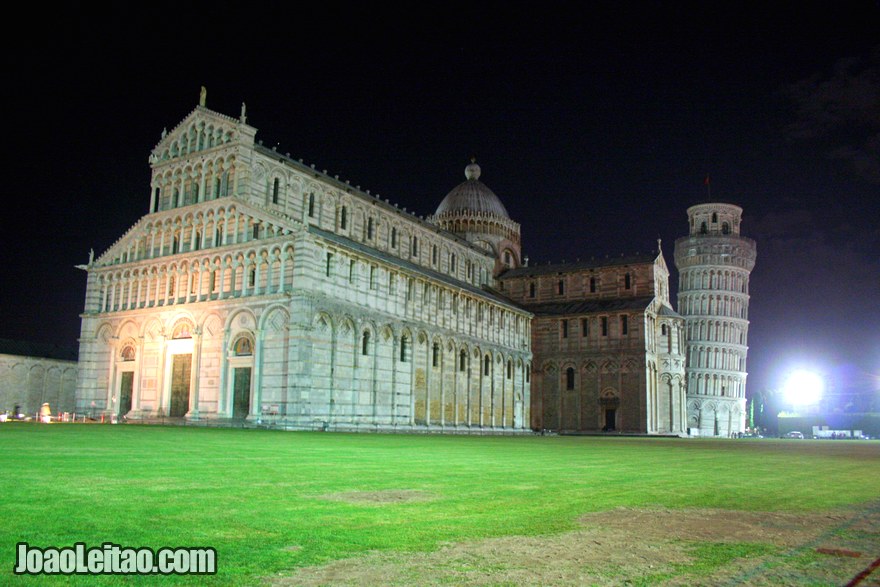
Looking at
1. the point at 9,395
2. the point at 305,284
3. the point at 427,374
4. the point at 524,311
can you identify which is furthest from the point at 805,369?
the point at 9,395

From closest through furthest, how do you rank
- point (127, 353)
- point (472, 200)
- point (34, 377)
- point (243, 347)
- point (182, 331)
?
point (243, 347), point (182, 331), point (127, 353), point (34, 377), point (472, 200)

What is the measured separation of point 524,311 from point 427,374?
21928mm

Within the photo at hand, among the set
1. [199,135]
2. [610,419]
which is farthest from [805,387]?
[199,135]

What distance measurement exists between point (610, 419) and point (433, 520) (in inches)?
2775

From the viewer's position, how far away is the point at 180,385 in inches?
2046

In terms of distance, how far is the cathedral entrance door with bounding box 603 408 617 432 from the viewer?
76312mm

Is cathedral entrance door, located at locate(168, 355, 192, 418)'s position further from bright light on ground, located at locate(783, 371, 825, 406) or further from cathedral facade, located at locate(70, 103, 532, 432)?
bright light on ground, located at locate(783, 371, 825, 406)

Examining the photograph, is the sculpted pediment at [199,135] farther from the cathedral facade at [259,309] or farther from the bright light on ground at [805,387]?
the bright light on ground at [805,387]

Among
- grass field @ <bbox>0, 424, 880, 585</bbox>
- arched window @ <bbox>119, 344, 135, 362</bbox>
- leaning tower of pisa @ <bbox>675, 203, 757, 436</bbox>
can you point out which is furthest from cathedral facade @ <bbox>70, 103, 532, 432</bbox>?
leaning tower of pisa @ <bbox>675, 203, 757, 436</bbox>

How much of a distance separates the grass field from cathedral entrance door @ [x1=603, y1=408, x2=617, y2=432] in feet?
199

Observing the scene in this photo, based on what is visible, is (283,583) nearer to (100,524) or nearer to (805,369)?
(100,524)

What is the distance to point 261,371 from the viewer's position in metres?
47.4

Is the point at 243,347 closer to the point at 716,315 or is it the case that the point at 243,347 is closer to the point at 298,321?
the point at 298,321

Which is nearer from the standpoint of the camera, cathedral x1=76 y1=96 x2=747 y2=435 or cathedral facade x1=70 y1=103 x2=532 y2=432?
cathedral facade x1=70 y1=103 x2=532 y2=432
